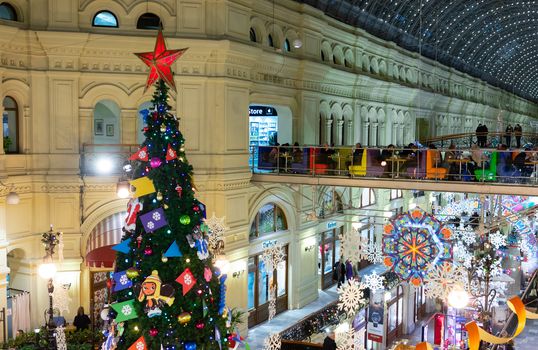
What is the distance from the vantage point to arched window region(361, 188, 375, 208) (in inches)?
1250

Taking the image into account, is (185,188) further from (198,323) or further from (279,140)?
(279,140)

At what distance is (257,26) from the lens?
72.2 feet

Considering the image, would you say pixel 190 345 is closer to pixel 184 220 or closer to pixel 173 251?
pixel 173 251

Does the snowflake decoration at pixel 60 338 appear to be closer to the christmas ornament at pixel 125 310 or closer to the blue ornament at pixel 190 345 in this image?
the christmas ornament at pixel 125 310

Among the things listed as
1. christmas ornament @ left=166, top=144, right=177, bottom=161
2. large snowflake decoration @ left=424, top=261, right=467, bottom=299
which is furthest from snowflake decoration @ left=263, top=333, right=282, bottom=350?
christmas ornament @ left=166, top=144, right=177, bottom=161

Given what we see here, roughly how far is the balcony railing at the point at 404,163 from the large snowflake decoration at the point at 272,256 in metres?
2.82

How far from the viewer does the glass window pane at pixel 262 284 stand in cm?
2247

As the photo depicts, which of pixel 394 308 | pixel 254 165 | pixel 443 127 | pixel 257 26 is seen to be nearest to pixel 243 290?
pixel 254 165

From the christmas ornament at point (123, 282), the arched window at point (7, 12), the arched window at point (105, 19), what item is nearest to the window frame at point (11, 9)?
the arched window at point (7, 12)

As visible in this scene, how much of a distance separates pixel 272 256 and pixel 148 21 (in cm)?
916

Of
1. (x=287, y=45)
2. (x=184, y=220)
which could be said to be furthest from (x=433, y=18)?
(x=184, y=220)

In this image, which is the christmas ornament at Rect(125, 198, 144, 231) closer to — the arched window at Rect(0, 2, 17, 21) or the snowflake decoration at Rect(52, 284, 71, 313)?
the snowflake decoration at Rect(52, 284, 71, 313)

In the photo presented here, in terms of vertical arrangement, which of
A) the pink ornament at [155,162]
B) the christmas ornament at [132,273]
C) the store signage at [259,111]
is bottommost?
the christmas ornament at [132,273]

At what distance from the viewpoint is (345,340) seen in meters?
17.4
